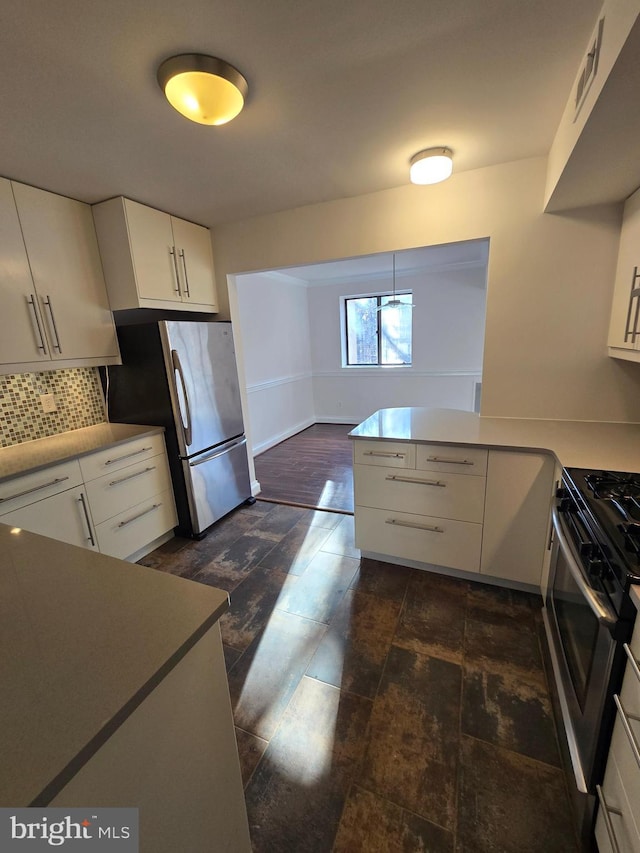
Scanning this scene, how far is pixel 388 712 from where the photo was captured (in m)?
1.44

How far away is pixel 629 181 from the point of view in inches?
63.9

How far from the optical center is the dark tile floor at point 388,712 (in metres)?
1.11

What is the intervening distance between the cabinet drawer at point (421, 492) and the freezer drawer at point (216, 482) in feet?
4.02

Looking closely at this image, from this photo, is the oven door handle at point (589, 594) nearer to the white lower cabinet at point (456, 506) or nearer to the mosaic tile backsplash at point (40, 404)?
the white lower cabinet at point (456, 506)

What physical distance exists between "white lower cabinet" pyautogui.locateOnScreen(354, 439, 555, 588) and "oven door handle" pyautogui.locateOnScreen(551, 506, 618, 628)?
517 mm

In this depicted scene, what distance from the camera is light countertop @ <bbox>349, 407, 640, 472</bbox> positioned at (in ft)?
5.28

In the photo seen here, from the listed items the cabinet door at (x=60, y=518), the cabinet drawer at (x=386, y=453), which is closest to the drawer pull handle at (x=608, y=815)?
the cabinet drawer at (x=386, y=453)

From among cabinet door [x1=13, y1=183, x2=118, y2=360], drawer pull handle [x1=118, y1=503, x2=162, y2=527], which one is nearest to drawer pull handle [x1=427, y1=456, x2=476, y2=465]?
drawer pull handle [x1=118, y1=503, x2=162, y2=527]

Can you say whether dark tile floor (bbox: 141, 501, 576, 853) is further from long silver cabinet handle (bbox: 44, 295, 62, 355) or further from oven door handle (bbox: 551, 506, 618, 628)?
long silver cabinet handle (bbox: 44, 295, 62, 355)

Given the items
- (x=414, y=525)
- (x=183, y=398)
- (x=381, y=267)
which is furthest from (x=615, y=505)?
(x=381, y=267)

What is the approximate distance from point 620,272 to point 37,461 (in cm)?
327

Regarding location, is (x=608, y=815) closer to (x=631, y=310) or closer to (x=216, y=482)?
(x=631, y=310)

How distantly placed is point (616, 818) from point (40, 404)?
3225mm

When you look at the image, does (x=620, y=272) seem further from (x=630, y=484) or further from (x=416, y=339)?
(x=416, y=339)
